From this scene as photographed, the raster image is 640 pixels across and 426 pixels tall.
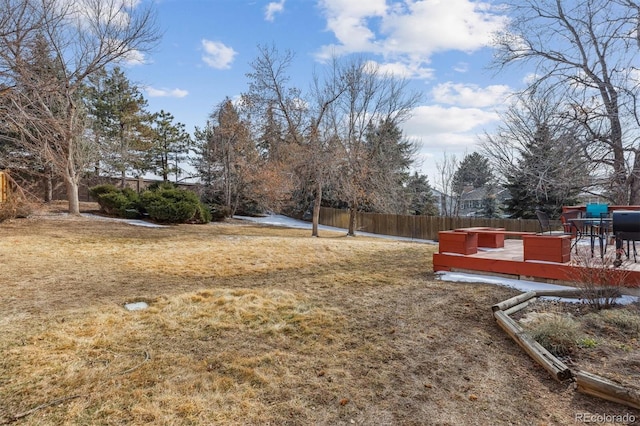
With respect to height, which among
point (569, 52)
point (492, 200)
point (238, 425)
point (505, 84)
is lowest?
point (238, 425)

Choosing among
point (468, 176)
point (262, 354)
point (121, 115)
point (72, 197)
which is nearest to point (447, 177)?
point (468, 176)

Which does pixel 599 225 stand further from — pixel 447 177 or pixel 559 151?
pixel 447 177

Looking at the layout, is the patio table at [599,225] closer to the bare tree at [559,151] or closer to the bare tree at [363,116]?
the bare tree at [559,151]

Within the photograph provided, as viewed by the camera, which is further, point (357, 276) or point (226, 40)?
point (226, 40)

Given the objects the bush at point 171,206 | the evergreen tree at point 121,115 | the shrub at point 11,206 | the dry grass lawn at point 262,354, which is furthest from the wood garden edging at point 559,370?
the evergreen tree at point 121,115

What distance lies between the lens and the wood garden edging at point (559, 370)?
2.06m

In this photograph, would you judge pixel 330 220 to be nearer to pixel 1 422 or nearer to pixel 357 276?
pixel 357 276

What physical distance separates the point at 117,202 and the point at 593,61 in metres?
16.3

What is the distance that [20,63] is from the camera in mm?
5555

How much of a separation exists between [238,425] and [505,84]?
10956 millimetres

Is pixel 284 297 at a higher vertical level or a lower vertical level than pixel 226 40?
lower

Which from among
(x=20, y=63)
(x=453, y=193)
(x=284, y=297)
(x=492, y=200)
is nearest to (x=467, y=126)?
(x=492, y=200)

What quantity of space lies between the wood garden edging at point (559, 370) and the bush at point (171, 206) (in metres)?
12.5

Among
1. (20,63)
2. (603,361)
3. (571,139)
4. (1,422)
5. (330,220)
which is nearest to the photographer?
(1,422)
